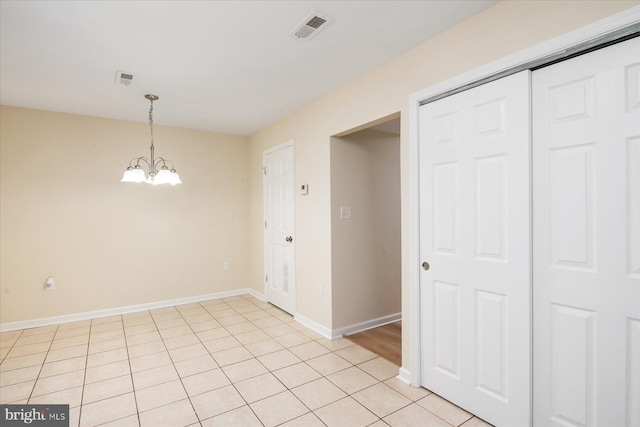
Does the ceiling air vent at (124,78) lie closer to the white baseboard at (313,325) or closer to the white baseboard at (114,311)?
the white baseboard at (114,311)

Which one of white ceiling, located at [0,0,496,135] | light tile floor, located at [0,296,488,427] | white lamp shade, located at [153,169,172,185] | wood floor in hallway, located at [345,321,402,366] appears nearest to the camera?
white ceiling, located at [0,0,496,135]

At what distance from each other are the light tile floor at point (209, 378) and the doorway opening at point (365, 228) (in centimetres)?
53

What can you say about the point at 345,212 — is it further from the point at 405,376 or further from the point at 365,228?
the point at 405,376

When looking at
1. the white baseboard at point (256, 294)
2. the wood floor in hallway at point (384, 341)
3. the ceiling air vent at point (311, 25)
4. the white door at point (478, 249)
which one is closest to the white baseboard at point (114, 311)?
the white baseboard at point (256, 294)

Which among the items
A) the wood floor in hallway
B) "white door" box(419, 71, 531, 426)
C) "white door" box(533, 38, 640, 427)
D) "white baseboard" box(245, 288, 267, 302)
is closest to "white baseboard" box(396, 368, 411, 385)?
"white door" box(419, 71, 531, 426)

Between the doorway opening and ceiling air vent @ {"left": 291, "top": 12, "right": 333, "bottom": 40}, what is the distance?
1.13 m

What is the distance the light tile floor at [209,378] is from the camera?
2.10 m

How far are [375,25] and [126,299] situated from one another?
4.37 meters

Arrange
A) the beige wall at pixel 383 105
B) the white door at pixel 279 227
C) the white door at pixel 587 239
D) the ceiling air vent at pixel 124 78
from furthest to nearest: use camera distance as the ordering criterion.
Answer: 1. the white door at pixel 279 227
2. the ceiling air vent at pixel 124 78
3. the beige wall at pixel 383 105
4. the white door at pixel 587 239

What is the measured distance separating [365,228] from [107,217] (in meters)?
3.32

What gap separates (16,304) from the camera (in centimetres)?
369

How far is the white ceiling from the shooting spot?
77.0 inches

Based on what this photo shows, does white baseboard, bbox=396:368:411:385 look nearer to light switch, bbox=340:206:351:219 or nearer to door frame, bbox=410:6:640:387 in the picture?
door frame, bbox=410:6:640:387

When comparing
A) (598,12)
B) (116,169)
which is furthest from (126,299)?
(598,12)
